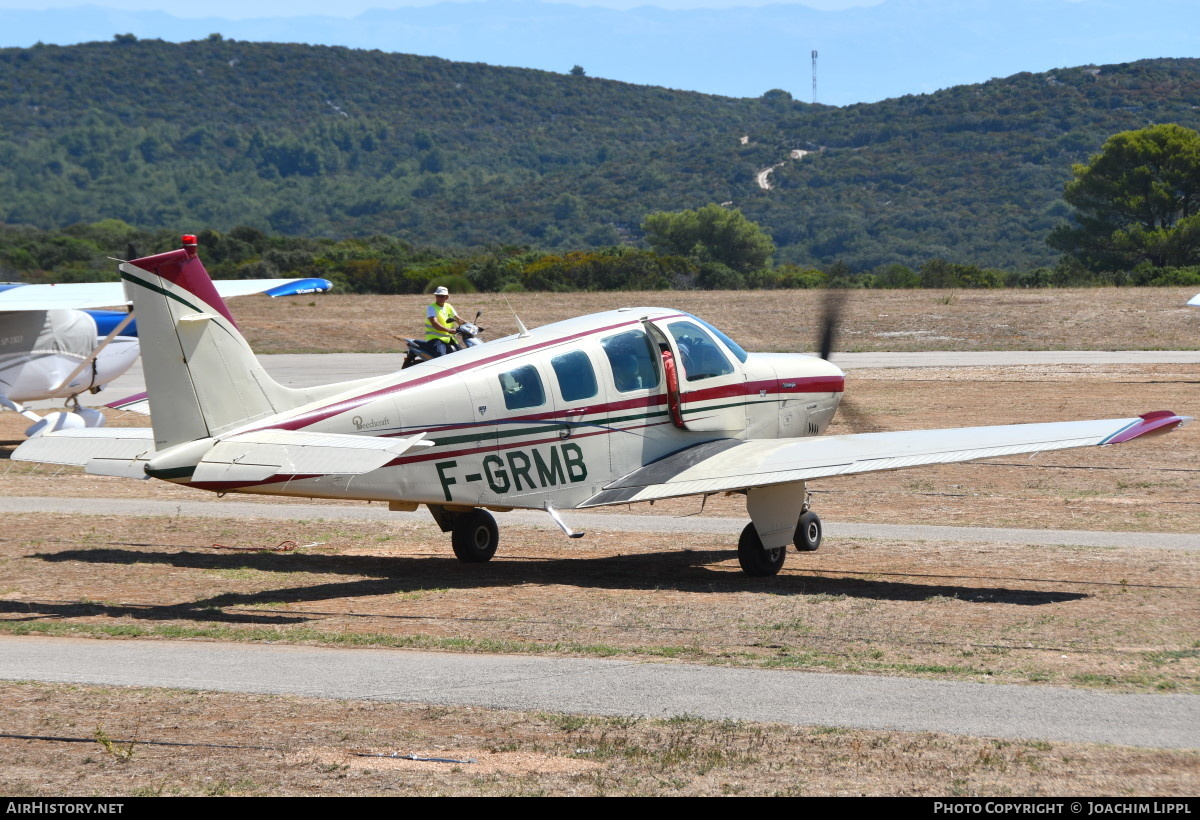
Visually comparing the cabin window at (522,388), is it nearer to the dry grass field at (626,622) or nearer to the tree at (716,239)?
the dry grass field at (626,622)

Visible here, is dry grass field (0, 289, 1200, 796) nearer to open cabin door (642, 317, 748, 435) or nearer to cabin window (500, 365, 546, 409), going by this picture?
open cabin door (642, 317, 748, 435)

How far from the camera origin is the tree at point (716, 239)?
285ft

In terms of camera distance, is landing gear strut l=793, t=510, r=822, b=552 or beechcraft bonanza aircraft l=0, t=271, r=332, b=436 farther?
beechcraft bonanza aircraft l=0, t=271, r=332, b=436

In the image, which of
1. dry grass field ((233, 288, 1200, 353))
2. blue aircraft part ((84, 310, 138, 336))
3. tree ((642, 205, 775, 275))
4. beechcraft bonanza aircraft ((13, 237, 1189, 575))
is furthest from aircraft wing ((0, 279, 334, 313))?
tree ((642, 205, 775, 275))

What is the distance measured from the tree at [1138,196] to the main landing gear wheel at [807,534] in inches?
2493

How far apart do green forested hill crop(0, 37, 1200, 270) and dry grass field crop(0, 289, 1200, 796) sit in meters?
98.3

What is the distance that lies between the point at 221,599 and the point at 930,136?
14018 cm

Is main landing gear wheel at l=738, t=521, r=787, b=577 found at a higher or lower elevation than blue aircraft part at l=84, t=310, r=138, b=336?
lower

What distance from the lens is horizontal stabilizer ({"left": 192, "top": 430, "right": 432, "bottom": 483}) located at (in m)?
10.4

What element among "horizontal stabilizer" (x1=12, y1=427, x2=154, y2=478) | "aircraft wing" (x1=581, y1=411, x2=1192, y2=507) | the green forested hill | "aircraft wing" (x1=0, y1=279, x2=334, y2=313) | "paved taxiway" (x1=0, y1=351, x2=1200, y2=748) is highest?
the green forested hill

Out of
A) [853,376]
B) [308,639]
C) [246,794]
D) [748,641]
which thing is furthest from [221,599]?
[853,376]

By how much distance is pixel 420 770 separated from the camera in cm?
678

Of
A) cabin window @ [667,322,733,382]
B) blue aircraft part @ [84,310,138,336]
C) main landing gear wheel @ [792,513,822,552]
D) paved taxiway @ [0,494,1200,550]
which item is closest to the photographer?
cabin window @ [667,322,733,382]

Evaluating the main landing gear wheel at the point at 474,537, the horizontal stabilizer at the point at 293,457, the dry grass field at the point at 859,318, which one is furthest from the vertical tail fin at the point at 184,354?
the dry grass field at the point at 859,318
